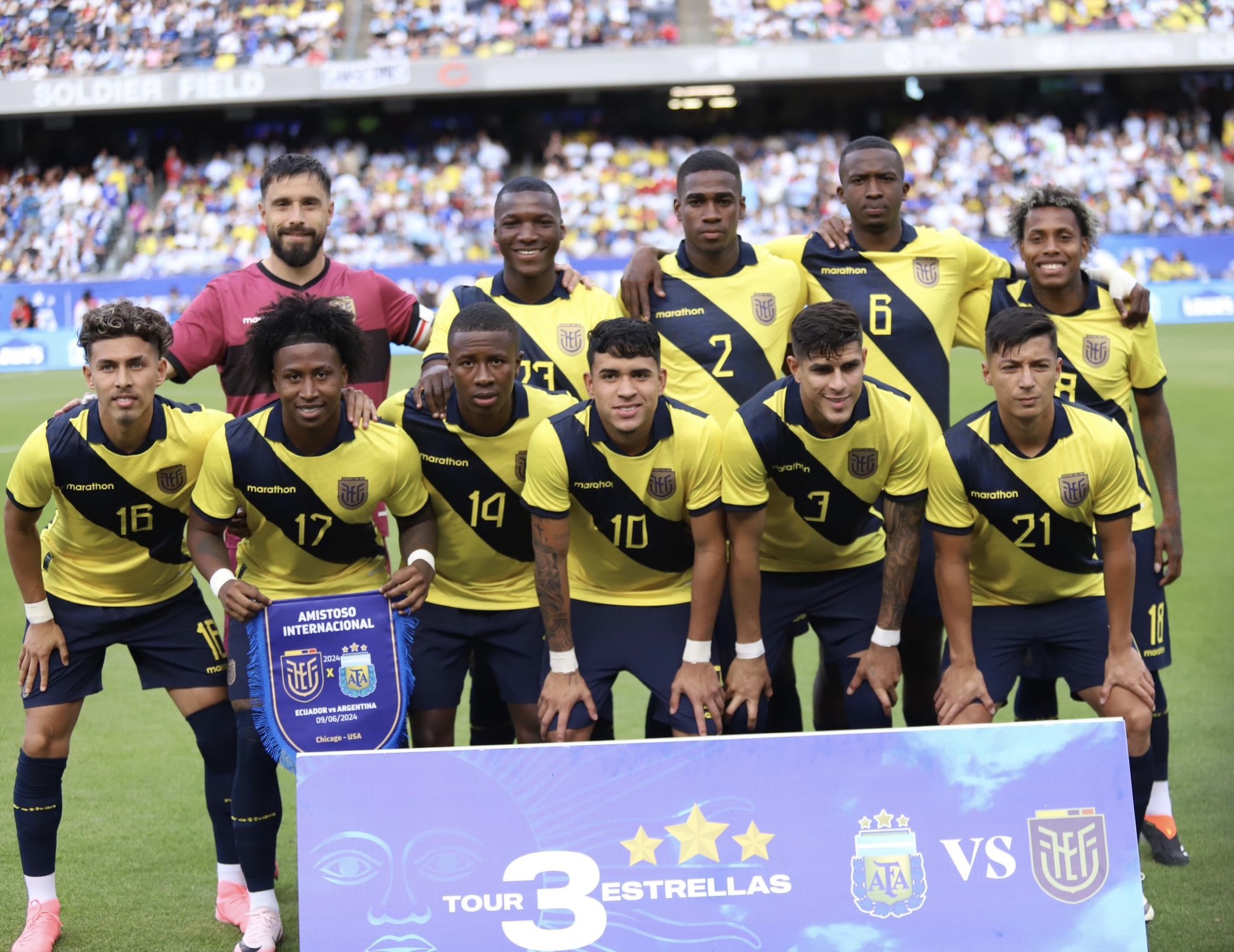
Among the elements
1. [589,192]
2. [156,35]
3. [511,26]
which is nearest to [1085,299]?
[589,192]

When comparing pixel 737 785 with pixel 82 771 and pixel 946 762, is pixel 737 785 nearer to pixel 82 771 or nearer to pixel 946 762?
pixel 946 762

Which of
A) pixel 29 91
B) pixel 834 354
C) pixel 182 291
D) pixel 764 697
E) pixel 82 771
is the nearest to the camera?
pixel 834 354

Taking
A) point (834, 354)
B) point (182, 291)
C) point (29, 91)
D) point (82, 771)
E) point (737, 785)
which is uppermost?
point (29, 91)

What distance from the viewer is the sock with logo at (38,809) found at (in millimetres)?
4457

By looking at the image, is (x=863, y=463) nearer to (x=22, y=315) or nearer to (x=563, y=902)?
(x=563, y=902)

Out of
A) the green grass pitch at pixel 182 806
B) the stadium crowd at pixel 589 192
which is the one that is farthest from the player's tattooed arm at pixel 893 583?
the stadium crowd at pixel 589 192

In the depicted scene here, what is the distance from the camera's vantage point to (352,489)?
14.4 ft

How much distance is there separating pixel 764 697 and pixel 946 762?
92cm

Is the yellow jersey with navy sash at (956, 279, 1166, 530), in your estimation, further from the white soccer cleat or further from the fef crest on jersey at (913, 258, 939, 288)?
the white soccer cleat

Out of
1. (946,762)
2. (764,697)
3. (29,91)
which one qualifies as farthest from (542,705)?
(29,91)

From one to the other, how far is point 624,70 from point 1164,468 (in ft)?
79.2

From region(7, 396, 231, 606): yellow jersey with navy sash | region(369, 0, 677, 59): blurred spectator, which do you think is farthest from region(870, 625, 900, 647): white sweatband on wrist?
region(369, 0, 677, 59): blurred spectator

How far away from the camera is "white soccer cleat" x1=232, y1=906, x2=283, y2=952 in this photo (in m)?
4.30

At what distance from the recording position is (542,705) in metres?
4.39
